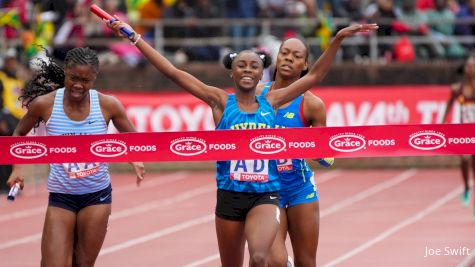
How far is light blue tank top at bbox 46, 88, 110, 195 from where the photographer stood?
8.42 metres

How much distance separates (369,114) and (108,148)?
14.2 m

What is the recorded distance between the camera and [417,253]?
1234cm

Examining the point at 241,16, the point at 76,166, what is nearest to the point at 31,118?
the point at 76,166

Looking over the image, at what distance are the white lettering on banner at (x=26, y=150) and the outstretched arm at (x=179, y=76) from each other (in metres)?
1.15

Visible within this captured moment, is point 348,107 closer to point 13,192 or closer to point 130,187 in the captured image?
point 130,187

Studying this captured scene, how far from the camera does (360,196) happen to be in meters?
18.5

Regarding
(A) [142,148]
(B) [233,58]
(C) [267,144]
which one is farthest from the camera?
(A) [142,148]

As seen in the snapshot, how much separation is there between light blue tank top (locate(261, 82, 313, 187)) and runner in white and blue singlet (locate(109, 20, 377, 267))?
0.33 metres

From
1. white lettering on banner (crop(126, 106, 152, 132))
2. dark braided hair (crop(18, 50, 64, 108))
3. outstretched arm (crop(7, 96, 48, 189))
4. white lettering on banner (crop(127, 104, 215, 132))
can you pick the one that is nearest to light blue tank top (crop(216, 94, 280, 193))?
outstretched arm (crop(7, 96, 48, 189))

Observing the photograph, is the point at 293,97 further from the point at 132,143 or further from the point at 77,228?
the point at 77,228

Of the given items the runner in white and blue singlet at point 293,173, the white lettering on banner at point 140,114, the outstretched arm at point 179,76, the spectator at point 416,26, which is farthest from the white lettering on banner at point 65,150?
the spectator at point 416,26

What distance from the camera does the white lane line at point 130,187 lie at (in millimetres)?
16703

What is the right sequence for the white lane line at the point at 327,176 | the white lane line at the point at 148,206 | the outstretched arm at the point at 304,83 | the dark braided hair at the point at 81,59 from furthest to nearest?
the white lane line at the point at 327,176 → the white lane line at the point at 148,206 → the outstretched arm at the point at 304,83 → the dark braided hair at the point at 81,59

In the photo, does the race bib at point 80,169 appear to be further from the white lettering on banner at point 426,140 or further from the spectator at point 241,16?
the spectator at point 241,16
